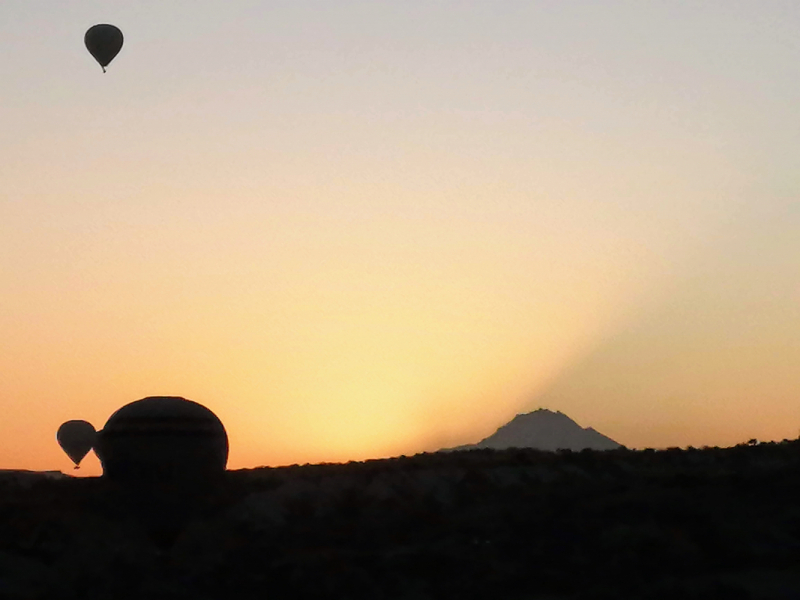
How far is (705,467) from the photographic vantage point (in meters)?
44.8

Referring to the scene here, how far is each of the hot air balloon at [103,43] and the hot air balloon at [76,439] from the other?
142 feet

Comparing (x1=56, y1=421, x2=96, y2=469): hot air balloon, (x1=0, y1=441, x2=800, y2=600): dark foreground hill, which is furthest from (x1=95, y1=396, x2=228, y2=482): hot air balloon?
(x1=56, y1=421, x2=96, y2=469): hot air balloon

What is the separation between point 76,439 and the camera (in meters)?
94.7

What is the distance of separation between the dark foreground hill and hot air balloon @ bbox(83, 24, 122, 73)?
25483 millimetres

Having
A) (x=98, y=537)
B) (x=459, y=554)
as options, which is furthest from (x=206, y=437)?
(x=459, y=554)

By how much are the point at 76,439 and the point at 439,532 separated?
216 feet

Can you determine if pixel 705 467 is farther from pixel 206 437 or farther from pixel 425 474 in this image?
pixel 206 437

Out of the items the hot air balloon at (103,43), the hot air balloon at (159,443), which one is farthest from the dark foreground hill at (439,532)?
the hot air balloon at (103,43)

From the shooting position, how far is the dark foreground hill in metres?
31.0

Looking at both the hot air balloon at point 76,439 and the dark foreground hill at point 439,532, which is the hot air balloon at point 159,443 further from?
the hot air balloon at point 76,439

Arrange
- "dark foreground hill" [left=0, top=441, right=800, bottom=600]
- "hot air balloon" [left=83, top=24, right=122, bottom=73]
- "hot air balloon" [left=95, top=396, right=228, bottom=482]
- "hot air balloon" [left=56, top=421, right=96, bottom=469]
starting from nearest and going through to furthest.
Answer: "dark foreground hill" [left=0, top=441, right=800, bottom=600] < "hot air balloon" [left=95, top=396, right=228, bottom=482] < "hot air balloon" [left=83, top=24, right=122, bottom=73] < "hot air balloon" [left=56, top=421, right=96, bottom=469]

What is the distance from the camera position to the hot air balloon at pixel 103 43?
60.9m

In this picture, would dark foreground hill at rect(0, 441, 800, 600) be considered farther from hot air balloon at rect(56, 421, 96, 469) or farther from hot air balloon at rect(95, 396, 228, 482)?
hot air balloon at rect(56, 421, 96, 469)

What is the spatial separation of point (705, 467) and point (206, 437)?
20695 millimetres
